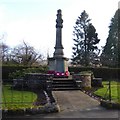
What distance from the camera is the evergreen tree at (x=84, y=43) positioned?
161ft

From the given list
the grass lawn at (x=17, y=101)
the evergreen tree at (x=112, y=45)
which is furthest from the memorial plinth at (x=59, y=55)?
the evergreen tree at (x=112, y=45)

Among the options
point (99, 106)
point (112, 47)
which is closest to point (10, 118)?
point (99, 106)

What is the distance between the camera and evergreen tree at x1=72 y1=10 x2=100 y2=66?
49.1 m

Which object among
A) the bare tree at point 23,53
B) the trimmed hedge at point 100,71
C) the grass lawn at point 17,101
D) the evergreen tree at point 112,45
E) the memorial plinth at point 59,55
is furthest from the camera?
the bare tree at point 23,53

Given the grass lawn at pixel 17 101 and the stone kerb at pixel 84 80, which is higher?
the stone kerb at pixel 84 80

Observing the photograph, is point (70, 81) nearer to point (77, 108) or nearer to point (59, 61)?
point (59, 61)

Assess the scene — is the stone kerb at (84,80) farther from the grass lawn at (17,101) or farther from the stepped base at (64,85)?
the grass lawn at (17,101)

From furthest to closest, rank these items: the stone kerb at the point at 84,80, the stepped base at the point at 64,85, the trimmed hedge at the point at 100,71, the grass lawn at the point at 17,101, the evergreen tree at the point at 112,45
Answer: the evergreen tree at the point at 112,45 < the trimmed hedge at the point at 100,71 < the stone kerb at the point at 84,80 < the stepped base at the point at 64,85 < the grass lawn at the point at 17,101

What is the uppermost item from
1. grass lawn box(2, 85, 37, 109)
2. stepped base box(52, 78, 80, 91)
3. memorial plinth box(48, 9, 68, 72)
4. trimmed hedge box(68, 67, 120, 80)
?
memorial plinth box(48, 9, 68, 72)

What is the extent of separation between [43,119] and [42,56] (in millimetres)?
50786

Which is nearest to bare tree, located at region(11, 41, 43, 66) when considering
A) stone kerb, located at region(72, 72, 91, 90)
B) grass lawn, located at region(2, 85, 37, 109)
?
stone kerb, located at region(72, 72, 91, 90)

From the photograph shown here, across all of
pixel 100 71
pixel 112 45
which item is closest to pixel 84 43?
pixel 112 45

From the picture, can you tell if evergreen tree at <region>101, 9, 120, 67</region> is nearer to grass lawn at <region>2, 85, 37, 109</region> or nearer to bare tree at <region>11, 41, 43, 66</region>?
bare tree at <region>11, 41, 43, 66</region>

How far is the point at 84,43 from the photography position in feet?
163
